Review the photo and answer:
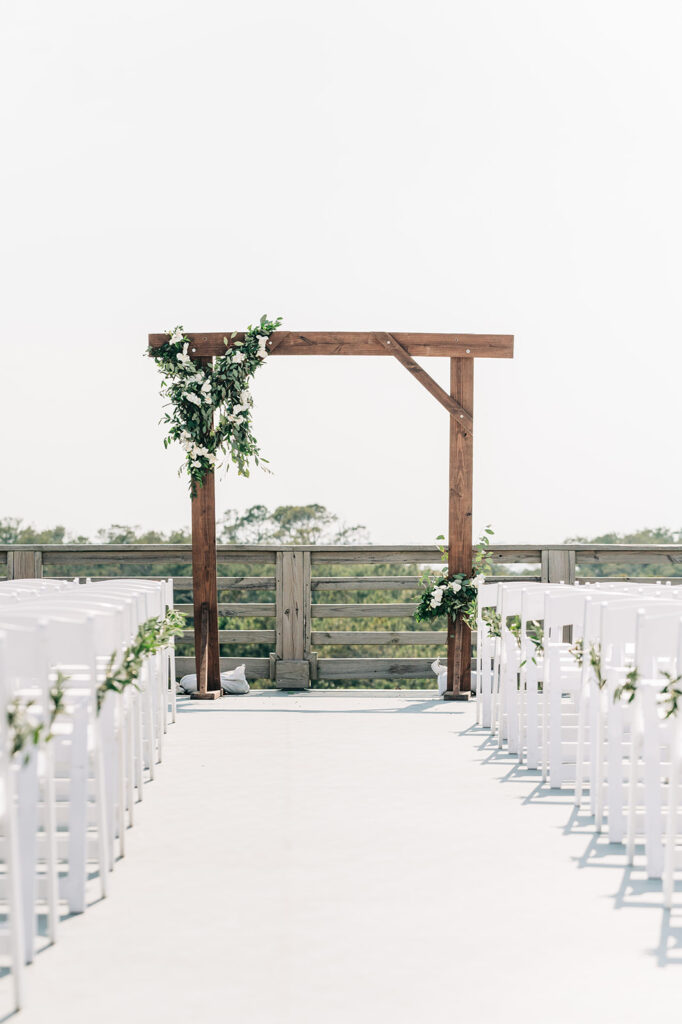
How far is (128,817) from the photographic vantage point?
16.0ft

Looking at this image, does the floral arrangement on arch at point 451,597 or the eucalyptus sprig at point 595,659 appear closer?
the eucalyptus sprig at point 595,659

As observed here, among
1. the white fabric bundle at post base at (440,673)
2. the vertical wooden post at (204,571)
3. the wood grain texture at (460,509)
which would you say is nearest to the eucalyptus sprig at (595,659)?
the wood grain texture at (460,509)

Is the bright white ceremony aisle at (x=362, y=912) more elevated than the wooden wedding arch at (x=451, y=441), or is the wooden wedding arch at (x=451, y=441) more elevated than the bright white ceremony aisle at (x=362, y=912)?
the wooden wedding arch at (x=451, y=441)

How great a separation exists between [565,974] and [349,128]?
16164 millimetres

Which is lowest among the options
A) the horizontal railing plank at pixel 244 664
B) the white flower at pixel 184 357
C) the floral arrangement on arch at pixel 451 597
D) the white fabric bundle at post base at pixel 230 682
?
the white fabric bundle at post base at pixel 230 682

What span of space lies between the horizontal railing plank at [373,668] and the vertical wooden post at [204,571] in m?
1.06

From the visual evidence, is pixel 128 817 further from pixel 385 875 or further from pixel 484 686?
pixel 484 686

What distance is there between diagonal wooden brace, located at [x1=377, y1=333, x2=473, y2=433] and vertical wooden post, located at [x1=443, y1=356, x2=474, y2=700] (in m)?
0.03

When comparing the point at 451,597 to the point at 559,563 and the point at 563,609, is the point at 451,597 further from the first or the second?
the point at 563,609

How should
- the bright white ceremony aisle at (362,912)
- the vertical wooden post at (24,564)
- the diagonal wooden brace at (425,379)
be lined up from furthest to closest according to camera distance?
the vertical wooden post at (24,564), the diagonal wooden brace at (425,379), the bright white ceremony aisle at (362,912)

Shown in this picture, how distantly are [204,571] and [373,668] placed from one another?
1676 millimetres

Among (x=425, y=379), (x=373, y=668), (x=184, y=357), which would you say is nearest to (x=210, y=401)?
(x=184, y=357)

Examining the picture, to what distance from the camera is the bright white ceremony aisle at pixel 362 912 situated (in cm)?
295

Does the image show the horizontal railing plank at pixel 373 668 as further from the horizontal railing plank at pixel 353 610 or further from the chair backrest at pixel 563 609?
the chair backrest at pixel 563 609
